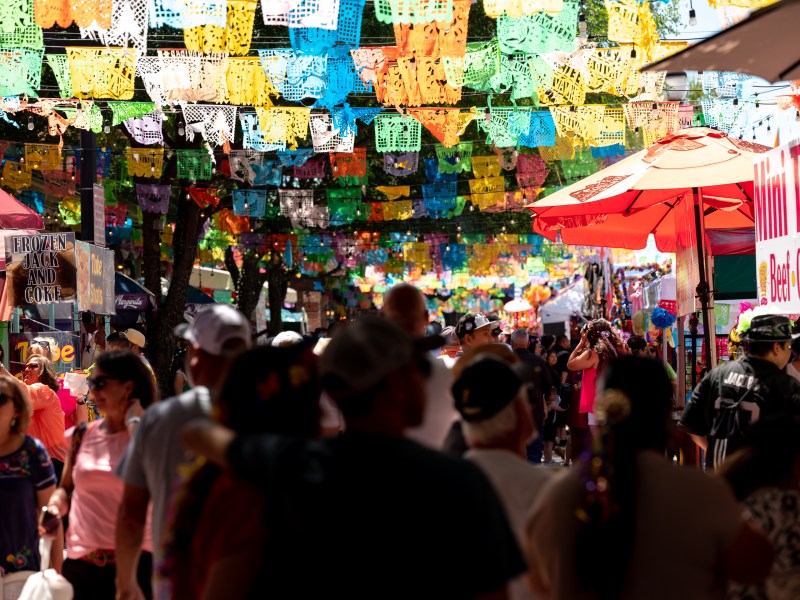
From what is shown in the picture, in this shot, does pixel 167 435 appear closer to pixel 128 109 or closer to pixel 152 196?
pixel 128 109

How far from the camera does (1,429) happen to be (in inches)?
250

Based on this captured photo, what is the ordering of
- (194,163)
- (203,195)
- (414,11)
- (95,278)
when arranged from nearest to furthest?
(414,11) < (95,278) < (194,163) < (203,195)

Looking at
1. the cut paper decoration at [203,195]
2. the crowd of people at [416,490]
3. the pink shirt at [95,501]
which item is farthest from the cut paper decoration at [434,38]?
the cut paper decoration at [203,195]

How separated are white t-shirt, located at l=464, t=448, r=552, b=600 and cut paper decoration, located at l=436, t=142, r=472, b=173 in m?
18.3

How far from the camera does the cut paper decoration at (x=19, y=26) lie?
1247cm

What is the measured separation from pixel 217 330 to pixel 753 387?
3646mm

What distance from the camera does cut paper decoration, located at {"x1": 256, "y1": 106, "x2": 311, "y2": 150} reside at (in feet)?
54.4

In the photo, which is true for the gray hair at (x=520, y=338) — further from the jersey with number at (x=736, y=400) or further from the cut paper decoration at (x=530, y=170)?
the cut paper decoration at (x=530, y=170)

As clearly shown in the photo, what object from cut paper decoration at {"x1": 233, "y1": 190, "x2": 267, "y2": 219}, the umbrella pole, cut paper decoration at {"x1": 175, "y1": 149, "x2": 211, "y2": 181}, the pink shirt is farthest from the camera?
cut paper decoration at {"x1": 233, "y1": 190, "x2": 267, "y2": 219}

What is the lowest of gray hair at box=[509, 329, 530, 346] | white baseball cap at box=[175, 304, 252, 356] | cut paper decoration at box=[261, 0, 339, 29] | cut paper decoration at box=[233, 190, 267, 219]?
gray hair at box=[509, 329, 530, 346]

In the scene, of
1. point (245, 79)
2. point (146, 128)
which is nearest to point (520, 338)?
point (245, 79)

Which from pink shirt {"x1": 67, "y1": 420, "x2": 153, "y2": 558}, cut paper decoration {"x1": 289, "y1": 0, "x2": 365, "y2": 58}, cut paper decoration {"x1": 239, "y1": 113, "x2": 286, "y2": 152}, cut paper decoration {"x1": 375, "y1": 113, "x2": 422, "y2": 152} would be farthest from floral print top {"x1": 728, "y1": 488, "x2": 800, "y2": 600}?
cut paper decoration {"x1": 375, "y1": 113, "x2": 422, "y2": 152}

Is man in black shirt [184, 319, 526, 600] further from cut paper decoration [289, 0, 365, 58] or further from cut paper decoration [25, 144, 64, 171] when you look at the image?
cut paper decoration [25, 144, 64, 171]

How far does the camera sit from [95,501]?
18.0ft
